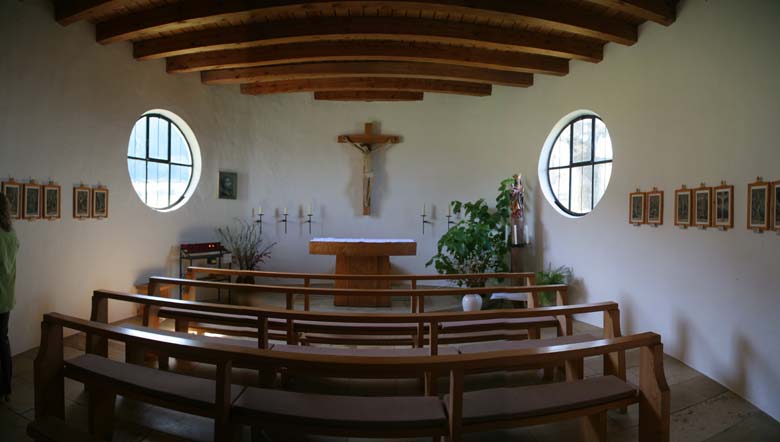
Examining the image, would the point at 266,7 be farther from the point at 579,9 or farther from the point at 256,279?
the point at 256,279

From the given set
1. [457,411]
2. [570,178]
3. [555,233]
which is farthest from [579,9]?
[457,411]

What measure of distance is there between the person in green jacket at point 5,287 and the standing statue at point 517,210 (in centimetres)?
567

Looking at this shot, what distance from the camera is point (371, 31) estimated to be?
14.1ft

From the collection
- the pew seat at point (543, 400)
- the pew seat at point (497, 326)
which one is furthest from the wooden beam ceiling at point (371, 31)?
the pew seat at point (543, 400)

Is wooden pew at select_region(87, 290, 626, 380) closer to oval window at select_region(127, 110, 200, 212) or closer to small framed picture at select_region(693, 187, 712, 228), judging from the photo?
small framed picture at select_region(693, 187, 712, 228)

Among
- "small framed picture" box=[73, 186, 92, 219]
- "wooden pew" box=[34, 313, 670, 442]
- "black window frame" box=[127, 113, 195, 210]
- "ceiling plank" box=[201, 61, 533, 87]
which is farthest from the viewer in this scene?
"black window frame" box=[127, 113, 195, 210]

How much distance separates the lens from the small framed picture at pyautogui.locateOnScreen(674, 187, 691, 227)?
3.82m

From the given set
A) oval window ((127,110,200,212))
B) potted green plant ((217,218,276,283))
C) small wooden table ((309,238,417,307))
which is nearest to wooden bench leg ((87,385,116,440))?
small wooden table ((309,238,417,307))

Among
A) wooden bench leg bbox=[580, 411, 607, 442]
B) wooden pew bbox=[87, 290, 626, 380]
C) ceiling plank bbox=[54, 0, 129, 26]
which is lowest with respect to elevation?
wooden bench leg bbox=[580, 411, 607, 442]

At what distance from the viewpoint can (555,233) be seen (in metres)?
6.00

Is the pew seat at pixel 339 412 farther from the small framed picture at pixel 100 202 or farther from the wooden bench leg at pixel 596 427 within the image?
the small framed picture at pixel 100 202

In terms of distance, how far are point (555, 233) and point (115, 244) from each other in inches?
234

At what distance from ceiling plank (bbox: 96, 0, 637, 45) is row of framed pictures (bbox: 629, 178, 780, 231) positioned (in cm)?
178

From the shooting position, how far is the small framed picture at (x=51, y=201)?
415 centimetres
